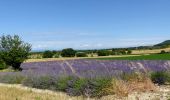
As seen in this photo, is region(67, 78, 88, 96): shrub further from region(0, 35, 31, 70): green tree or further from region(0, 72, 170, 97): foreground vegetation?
region(0, 35, 31, 70): green tree

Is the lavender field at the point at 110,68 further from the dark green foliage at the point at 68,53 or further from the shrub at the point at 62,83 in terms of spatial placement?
the dark green foliage at the point at 68,53

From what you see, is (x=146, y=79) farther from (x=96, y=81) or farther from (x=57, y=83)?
(x=57, y=83)

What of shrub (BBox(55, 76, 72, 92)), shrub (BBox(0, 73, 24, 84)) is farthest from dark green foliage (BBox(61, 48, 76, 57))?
shrub (BBox(55, 76, 72, 92))

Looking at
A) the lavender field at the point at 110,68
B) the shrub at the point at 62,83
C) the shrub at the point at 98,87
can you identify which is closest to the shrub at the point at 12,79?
the lavender field at the point at 110,68

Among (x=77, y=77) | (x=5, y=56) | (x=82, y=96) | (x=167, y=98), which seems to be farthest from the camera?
(x=5, y=56)

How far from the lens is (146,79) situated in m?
13.9

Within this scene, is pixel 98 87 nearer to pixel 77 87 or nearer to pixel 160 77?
pixel 77 87

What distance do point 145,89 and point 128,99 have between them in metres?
1.56

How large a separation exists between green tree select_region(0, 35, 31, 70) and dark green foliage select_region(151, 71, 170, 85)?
58.2 ft

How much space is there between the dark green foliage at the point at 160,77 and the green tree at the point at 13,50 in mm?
17729

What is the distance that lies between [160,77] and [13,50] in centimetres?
1822

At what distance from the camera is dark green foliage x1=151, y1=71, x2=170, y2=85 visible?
15727 millimetres

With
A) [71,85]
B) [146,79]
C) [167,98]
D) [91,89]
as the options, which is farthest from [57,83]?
[167,98]

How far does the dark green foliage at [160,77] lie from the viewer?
619 inches
